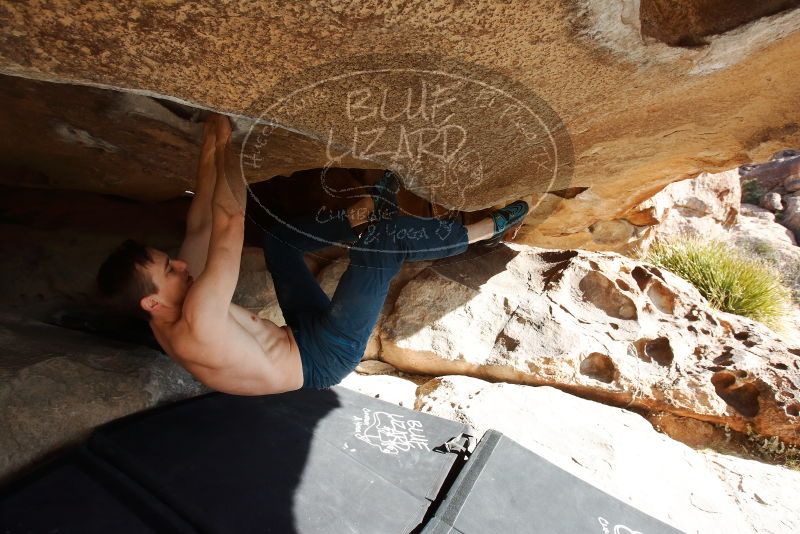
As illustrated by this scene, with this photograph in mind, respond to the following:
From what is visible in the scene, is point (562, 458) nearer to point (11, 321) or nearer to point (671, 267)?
point (11, 321)

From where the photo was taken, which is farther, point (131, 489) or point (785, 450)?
point (785, 450)

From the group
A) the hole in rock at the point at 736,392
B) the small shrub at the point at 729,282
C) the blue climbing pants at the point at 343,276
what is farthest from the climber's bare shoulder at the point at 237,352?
the small shrub at the point at 729,282

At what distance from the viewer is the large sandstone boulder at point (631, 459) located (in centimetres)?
213

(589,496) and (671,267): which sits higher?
(671,267)

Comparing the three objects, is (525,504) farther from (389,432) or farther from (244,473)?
(244,473)

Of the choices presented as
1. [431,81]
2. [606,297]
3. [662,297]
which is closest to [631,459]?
[606,297]

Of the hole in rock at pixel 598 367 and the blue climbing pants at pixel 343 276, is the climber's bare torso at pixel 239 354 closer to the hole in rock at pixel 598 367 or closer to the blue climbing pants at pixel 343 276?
the blue climbing pants at pixel 343 276

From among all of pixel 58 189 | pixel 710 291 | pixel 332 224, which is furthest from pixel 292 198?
pixel 710 291

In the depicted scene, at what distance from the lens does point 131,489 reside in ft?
5.08

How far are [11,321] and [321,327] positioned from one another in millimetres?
1596

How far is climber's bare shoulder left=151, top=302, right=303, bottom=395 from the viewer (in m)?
1.55

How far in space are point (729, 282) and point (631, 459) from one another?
389 cm

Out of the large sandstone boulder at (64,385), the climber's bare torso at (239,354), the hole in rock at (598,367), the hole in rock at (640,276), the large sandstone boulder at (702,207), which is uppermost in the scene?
the large sandstone boulder at (702,207)

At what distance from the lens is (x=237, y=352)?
1657mm
